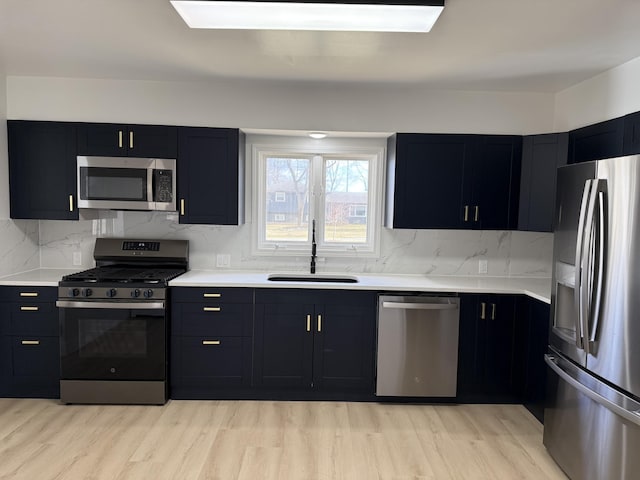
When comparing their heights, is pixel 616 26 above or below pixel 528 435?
above

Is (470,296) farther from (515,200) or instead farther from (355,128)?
(355,128)

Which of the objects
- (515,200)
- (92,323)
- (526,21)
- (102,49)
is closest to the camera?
(526,21)

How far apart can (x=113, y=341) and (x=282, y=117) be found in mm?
2190

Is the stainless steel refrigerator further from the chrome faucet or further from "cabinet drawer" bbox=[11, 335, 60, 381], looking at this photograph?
"cabinet drawer" bbox=[11, 335, 60, 381]

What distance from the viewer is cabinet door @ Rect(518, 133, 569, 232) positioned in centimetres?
320

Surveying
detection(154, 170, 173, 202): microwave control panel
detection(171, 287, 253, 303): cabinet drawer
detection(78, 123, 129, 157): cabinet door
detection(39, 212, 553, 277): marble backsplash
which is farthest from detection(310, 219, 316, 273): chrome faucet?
detection(78, 123, 129, 157): cabinet door

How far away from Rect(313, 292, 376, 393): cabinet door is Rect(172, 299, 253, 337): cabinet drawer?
1.82 ft

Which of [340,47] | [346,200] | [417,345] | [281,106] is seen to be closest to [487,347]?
[417,345]

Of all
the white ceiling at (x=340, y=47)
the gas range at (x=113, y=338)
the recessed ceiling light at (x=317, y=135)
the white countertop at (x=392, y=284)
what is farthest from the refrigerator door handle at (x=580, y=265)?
the gas range at (x=113, y=338)

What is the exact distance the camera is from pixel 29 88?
3.50 meters

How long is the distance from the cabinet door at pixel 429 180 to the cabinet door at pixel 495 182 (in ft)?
0.36

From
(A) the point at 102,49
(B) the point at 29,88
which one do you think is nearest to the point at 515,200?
(A) the point at 102,49

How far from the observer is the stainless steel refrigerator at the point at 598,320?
1979mm

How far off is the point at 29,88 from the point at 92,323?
77.9 inches
